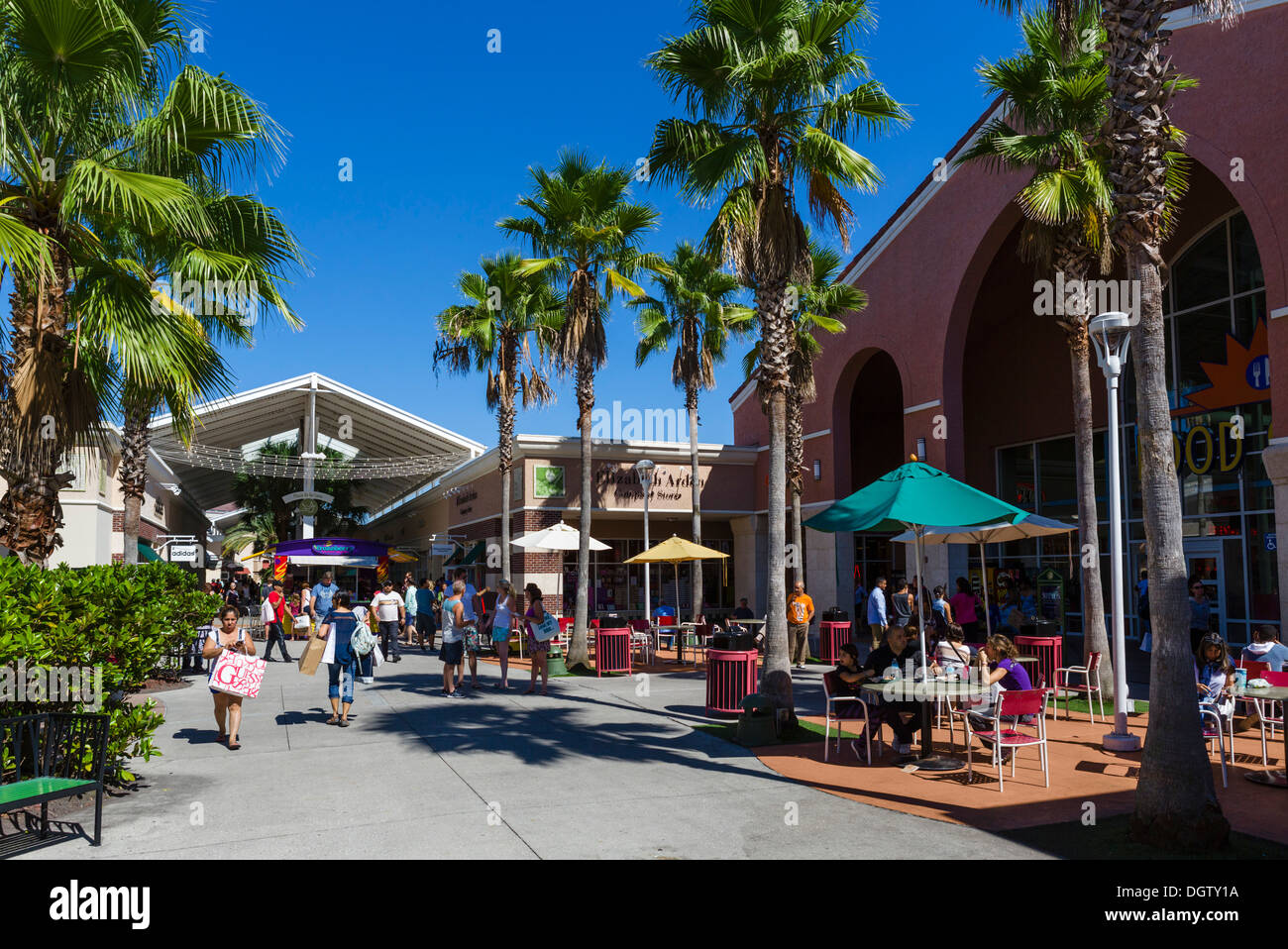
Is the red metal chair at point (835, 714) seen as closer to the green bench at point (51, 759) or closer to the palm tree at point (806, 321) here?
Result: the green bench at point (51, 759)

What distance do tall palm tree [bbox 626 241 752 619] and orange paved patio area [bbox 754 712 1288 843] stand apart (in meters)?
14.3

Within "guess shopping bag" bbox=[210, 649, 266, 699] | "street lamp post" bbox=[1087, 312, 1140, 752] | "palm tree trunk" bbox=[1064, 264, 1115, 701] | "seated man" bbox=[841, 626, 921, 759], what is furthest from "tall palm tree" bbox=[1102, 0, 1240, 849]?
"guess shopping bag" bbox=[210, 649, 266, 699]

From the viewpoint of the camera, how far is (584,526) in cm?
1786

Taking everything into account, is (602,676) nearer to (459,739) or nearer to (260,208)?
(459,739)

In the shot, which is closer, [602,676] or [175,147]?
[175,147]

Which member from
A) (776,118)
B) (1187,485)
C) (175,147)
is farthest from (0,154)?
(1187,485)

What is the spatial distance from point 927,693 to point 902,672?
0.81 m

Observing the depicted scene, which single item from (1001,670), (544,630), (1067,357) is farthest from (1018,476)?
(1001,670)

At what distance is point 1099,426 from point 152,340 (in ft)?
68.4

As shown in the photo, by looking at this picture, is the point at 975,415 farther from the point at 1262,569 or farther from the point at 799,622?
the point at 799,622

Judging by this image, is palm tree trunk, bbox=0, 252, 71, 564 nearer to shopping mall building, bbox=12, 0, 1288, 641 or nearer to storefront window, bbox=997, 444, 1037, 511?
shopping mall building, bbox=12, 0, 1288, 641

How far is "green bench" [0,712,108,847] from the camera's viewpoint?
5707 mm

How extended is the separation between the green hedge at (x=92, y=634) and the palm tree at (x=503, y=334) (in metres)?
14.0

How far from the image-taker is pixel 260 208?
10156mm
